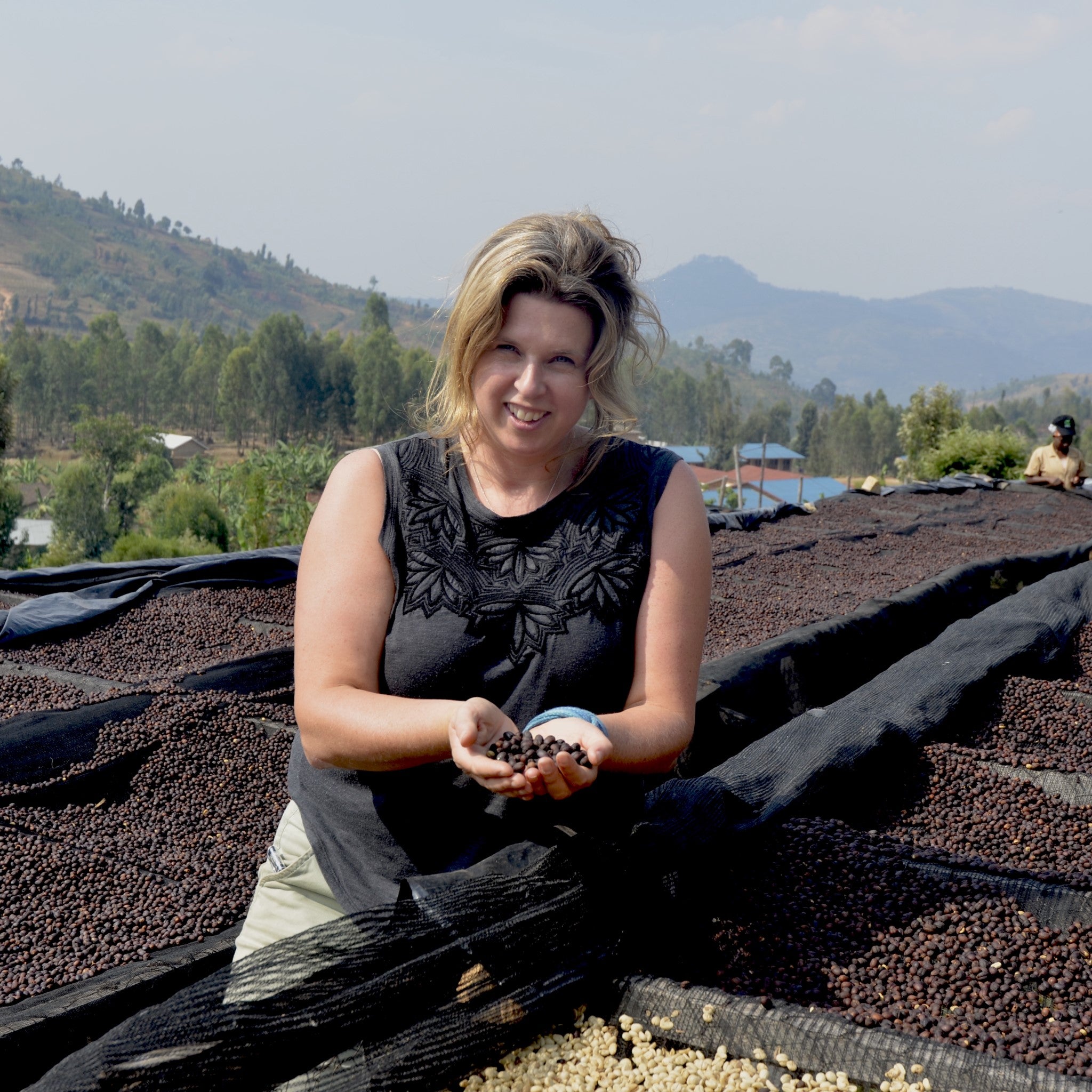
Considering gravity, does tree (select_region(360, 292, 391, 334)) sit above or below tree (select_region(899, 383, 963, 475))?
above

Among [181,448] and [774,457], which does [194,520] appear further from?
[774,457]

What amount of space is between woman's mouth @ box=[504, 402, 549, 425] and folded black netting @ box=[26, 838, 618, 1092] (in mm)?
594

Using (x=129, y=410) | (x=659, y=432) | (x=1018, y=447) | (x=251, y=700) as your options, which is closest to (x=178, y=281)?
(x=129, y=410)

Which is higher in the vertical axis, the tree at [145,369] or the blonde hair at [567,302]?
the tree at [145,369]

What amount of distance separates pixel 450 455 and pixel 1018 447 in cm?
1503

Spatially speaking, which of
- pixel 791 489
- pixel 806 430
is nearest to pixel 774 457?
pixel 791 489

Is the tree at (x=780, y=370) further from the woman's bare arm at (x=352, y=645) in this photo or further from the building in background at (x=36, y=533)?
the woman's bare arm at (x=352, y=645)

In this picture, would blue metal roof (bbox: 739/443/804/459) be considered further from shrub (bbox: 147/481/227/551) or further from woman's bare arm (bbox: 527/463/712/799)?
woman's bare arm (bbox: 527/463/712/799)

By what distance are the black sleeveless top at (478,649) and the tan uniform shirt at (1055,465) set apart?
8.31 meters

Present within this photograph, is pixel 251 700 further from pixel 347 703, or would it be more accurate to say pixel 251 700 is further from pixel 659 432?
pixel 659 432

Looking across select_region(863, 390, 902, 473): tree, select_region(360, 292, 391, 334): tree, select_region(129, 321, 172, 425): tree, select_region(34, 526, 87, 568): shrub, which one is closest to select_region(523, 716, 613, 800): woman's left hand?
select_region(34, 526, 87, 568): shrub

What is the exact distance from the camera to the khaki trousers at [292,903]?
142 cm

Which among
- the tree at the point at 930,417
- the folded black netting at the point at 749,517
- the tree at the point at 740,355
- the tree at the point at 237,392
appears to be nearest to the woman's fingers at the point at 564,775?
the folded black netting at the point at 749,517

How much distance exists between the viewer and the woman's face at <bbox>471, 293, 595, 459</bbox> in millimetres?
1354
